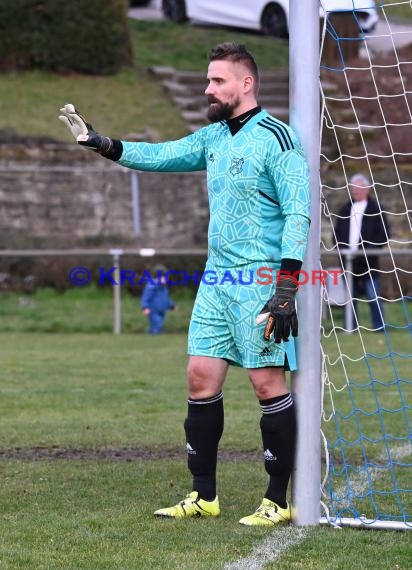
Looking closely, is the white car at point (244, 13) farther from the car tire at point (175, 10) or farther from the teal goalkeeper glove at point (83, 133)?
the teal goalkeeper glove at point (83, 133)

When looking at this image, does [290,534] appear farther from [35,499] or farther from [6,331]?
[6,331]

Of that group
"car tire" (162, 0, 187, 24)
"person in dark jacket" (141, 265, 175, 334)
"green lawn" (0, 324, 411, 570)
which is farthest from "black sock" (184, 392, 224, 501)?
"car tire" (162, 0, 187, 24)

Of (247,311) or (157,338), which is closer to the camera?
(247,311)

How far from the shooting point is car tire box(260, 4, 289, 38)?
91.4 ft

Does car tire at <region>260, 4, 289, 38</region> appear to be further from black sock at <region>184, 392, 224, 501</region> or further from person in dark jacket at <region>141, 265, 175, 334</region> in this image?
black sock at <region>184, 392, 224, 501</region>

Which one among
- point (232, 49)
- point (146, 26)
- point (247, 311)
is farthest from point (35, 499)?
point (146, 26)

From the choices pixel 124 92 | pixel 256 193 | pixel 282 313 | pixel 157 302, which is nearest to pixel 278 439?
pixel 282 313

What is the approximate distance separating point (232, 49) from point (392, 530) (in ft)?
7.41

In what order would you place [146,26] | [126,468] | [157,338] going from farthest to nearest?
[146,26] < [157,338] < [126,468]

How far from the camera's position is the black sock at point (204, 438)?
19.5 feet

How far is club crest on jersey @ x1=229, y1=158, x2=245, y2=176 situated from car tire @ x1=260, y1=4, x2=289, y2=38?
2253cm

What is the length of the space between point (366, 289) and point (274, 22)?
12985 millimetres

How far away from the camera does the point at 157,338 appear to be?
15656 mm

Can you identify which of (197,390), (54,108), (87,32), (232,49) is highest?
(87,32)
